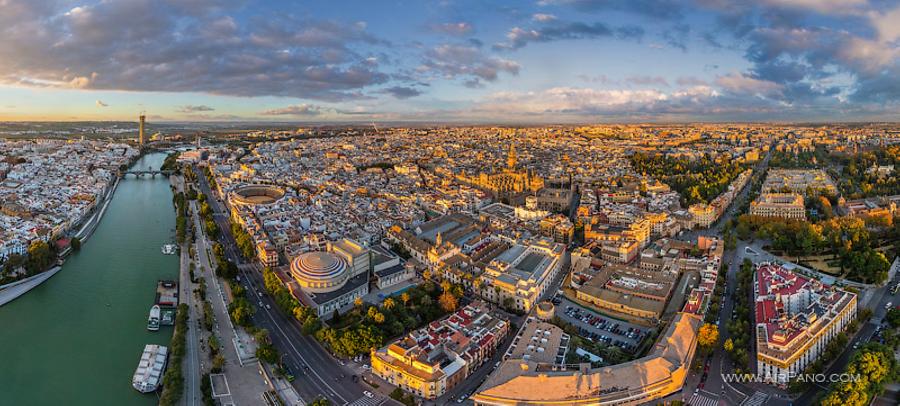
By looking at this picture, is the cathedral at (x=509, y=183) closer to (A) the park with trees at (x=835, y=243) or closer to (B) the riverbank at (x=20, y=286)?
(A) the park with trees at (x=835, y=243)

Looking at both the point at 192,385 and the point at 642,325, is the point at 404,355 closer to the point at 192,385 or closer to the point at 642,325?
the point at 192,385

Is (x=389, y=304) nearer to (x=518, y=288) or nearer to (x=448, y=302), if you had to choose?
(x=448, y=302)

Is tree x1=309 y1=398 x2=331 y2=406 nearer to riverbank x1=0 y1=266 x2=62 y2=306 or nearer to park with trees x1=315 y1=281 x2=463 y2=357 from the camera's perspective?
park with trees x1=315 y1=281 x2=463 y2=357

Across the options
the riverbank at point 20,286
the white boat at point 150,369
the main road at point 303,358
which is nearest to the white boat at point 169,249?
the riverbank at point 20,286

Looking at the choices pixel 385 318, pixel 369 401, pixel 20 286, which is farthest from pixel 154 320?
pixel 369 401

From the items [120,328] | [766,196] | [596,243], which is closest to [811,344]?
[596,243]

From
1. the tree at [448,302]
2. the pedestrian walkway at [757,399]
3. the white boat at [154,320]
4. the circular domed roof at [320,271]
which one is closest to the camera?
the pedestrian walkway at [757,399]

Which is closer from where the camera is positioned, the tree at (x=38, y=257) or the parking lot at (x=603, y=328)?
the parking lot at (x=603, y=328)
